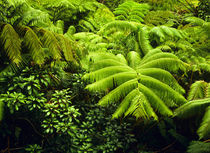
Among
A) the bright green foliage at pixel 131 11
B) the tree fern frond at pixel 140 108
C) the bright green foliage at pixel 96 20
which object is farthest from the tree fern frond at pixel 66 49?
the bright green foliage at pixel 131 11

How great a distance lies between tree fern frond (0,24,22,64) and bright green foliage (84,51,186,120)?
0.93 meters

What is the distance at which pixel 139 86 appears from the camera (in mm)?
2178

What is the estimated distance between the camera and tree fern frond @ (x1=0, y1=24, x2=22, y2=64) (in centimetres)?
191

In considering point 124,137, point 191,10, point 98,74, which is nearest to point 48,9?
point 98,74

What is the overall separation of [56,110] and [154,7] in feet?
18.8

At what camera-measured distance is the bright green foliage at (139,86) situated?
2.03m

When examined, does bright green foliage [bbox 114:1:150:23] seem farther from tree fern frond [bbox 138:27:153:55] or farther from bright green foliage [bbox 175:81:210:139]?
bright green foliage [bbox 175:81:210:139]

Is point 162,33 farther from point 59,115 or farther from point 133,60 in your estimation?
point 59,115

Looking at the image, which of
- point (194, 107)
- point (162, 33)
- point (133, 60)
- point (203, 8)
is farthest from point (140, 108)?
point (203, 8)

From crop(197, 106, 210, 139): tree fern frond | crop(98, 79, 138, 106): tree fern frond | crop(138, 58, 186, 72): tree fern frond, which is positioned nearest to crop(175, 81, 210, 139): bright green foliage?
crop(197, 106, 210, 139): tree fern frond

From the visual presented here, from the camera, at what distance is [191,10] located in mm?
6234

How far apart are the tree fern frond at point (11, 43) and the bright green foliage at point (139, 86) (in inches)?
36.7

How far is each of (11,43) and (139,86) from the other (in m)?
1.67

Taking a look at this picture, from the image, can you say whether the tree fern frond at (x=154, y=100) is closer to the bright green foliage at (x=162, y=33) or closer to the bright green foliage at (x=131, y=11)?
the bright green foliage at (x=162, y=33)
